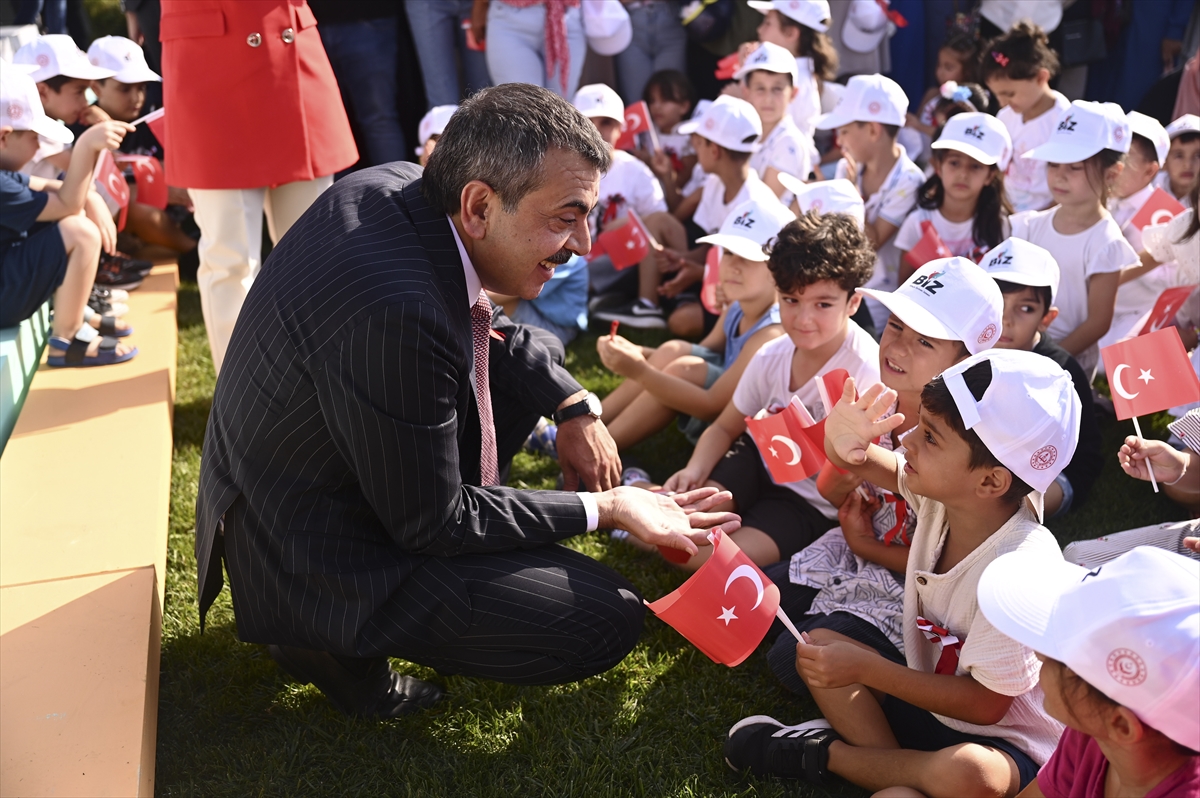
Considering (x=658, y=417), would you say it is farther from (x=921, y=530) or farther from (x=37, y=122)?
(x=37, y=122)

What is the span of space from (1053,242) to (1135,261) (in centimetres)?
31

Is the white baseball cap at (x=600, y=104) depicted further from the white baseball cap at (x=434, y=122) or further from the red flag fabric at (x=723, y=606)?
the red flag fabric at (x=723, y=606)

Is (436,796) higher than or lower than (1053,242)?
lower

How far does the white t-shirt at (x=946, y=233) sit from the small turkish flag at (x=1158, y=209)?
1.86ft

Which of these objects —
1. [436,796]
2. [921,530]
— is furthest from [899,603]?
[436,796]

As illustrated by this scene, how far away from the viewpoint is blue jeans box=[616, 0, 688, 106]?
670 centimetres

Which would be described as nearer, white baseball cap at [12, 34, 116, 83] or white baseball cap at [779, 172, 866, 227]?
white baseball cap at [779, 172, 866, 227]

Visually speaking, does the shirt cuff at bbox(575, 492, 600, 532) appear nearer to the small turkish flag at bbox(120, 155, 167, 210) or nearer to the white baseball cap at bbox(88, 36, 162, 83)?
the small turkish flag at bbox(120, 155, 167, 210)

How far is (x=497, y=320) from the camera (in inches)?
115

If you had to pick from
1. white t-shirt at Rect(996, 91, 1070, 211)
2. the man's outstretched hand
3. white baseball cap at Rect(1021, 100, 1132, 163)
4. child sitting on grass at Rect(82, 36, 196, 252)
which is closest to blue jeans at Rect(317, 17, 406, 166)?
child sitting on grass at Rect(82, 36, 196, 252)

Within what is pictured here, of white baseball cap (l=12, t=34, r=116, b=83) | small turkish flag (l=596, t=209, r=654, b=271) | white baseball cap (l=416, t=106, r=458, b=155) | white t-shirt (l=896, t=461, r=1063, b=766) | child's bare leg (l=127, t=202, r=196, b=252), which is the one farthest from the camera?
child's bare leg (l=127, t=202, r=196, b=252)

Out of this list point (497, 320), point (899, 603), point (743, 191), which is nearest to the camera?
point (899, 603)

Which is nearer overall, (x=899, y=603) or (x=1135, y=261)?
(x=899, y=603)

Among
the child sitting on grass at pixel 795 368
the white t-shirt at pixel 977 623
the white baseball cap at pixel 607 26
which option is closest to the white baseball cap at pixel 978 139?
the child sitting on grass at pixel 795 368
